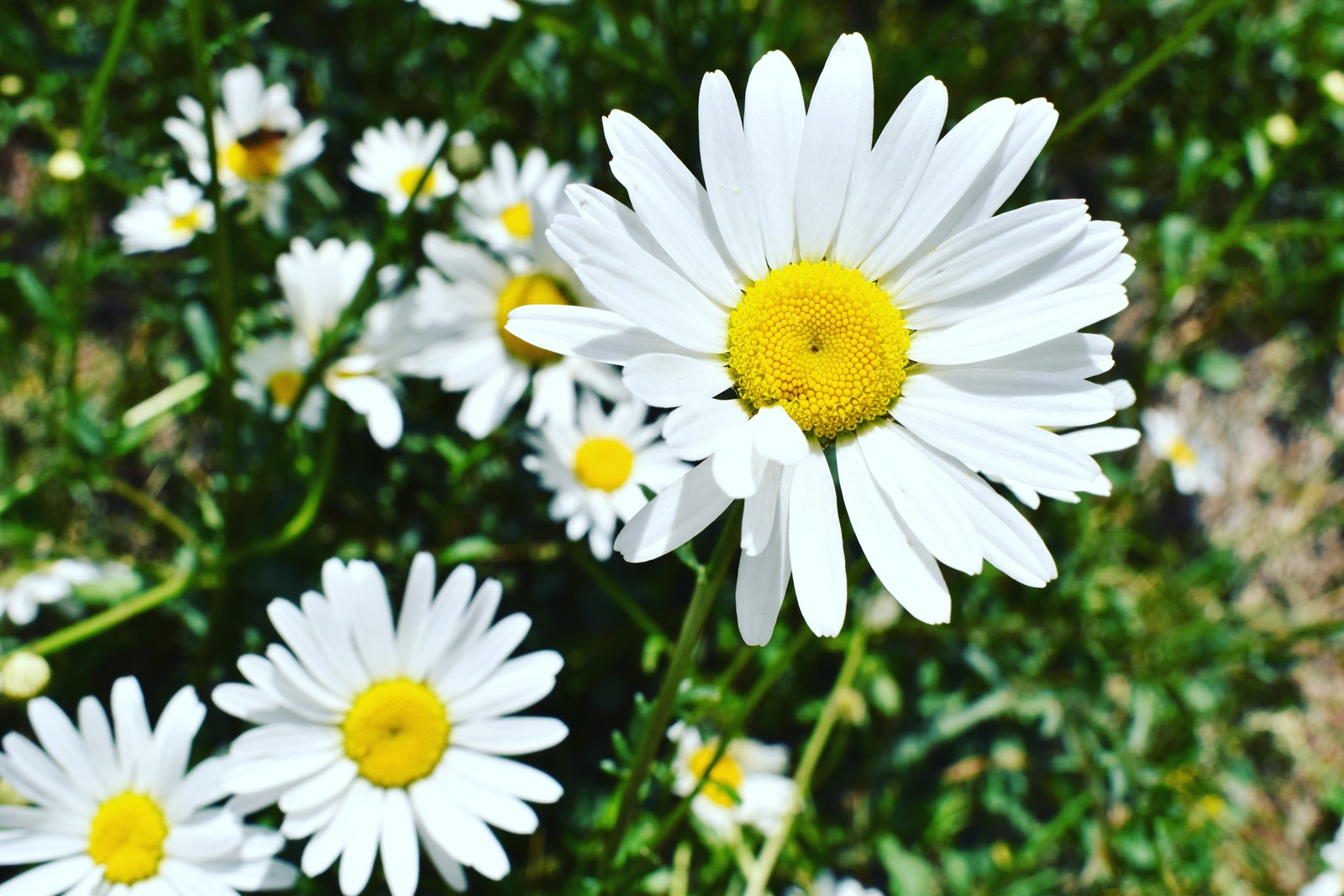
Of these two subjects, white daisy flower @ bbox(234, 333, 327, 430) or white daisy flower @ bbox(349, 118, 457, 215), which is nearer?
white daisy flower @ bbox(234, 333, 327, 430)

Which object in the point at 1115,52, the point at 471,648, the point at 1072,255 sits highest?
the point at 1115,52

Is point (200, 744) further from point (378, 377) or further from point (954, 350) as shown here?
point (954, 350)

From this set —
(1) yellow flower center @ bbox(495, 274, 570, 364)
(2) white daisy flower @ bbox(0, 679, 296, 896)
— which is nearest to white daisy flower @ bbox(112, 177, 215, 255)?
(1) yellow flower center @ bbox(495, 274, 570, 364)

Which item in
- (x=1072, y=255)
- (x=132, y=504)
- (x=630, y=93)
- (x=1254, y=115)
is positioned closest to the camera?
(x=1072, y=255)

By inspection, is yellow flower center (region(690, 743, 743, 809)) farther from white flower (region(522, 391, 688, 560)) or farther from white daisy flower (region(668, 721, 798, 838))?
white flower (region(522, 391, 688, 560))

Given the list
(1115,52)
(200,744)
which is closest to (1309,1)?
(1115,52)

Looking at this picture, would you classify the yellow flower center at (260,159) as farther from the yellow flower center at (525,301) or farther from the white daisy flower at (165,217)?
the yellow flower center at (525,301)
